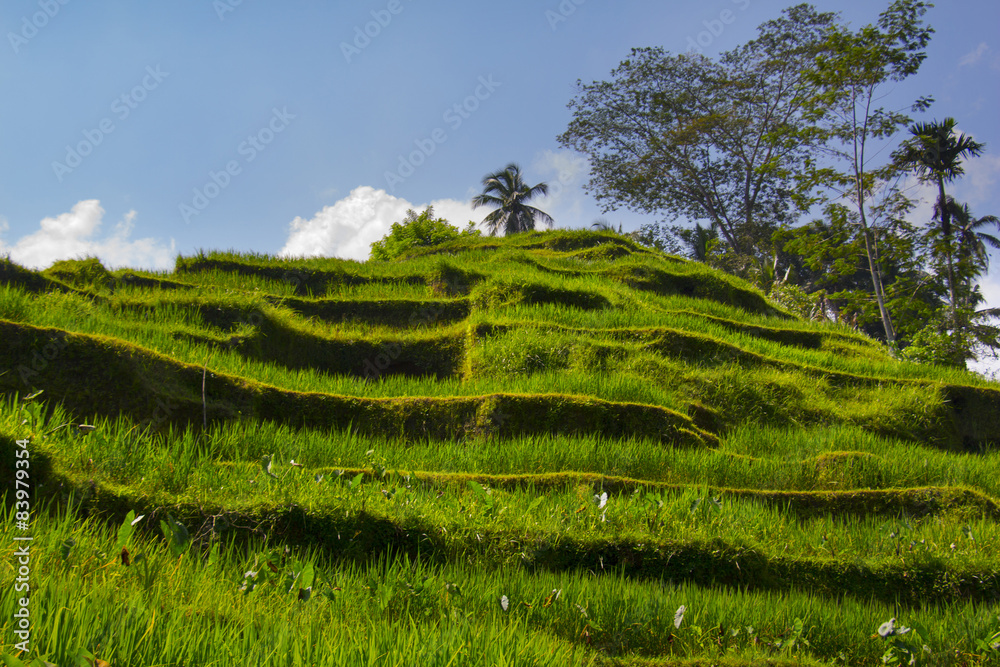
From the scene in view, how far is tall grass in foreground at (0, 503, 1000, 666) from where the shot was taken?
5.80ft

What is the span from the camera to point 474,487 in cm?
372

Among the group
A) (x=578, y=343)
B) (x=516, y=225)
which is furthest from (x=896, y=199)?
(x=516, y=225)

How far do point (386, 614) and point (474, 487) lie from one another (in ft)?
4.35

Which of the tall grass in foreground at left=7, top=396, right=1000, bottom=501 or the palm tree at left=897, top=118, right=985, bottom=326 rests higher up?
the palm tree at left=897, top=118, right=985, bottom=326

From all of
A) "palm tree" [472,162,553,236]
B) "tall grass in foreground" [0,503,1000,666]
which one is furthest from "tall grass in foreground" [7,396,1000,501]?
"palm tree" [472,162,553,236]

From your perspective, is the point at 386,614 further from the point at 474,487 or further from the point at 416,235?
the point at 416,235

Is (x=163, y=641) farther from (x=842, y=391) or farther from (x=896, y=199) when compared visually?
(x=896, y=199)

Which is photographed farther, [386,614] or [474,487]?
[474,487]

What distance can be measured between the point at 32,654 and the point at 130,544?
1.12 metres

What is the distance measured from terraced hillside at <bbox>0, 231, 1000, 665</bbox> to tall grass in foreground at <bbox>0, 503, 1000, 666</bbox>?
0.02 meters

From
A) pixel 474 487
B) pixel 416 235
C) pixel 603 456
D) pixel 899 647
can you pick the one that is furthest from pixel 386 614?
pixel 416 235

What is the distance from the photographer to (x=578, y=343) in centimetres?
688

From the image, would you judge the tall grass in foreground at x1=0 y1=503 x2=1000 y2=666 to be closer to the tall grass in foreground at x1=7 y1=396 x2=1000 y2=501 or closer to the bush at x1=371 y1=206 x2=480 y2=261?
the tall grass in foreground at x1=7 y1=396 x2=1000 y2=501

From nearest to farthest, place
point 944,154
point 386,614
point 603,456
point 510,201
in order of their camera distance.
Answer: point 386,614
point 603,456
point 944,154
point 510,201
